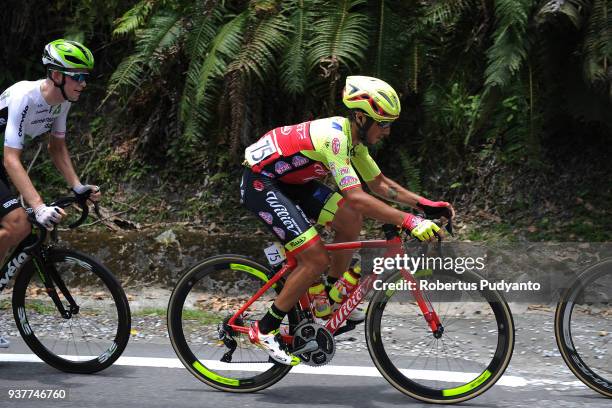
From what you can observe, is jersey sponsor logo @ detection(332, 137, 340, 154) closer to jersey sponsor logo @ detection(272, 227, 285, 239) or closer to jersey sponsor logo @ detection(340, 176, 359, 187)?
jersey sponsor logo @ detection(340, 176, 359, 187)

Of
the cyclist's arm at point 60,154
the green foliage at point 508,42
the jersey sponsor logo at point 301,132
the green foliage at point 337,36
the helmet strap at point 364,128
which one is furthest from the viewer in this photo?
the green foliage at point 337,36

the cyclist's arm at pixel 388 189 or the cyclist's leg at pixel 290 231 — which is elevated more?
the cyclist's arm at pixel 388 189

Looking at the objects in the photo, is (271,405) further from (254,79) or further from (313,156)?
(254,79)

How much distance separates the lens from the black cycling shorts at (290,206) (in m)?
5.00

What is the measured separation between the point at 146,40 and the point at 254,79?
3.69 ft

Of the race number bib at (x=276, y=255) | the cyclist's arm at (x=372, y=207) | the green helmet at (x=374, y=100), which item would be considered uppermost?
the green helmet at (x=374, y=100)


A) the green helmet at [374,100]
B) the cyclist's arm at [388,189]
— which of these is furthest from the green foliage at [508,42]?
the green helmet at [374,100]

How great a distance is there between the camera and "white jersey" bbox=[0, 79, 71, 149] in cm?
536

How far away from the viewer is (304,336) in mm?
5117

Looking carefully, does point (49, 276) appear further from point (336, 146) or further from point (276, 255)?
point (336, 146)

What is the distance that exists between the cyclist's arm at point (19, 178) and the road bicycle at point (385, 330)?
3.32 ft

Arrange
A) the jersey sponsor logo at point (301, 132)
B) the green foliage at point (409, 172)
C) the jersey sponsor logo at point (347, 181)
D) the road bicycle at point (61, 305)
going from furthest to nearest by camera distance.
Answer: the green foliage at point (409, 172), the road bicycle at point (61, 305), the jersey sponsor logo at point (301, 132), the jersey sponsor logo at point (347, 181)

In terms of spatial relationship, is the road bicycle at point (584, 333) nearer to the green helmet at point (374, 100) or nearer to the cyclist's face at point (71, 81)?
the green helmet at point (374, 100)

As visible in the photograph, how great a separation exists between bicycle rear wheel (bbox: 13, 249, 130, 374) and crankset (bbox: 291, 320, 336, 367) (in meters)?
1.12
